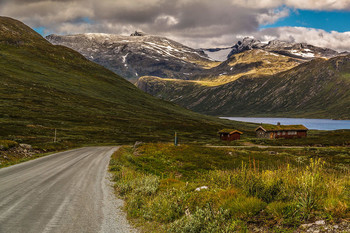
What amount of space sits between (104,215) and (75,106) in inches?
6526

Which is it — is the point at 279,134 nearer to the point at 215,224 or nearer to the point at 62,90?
the point at 215,224

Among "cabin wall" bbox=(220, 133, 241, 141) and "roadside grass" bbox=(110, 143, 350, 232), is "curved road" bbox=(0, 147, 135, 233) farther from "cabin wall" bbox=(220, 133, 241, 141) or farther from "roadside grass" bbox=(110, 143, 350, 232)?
"cabin wall" bbox=(220, 133, 241, 141)

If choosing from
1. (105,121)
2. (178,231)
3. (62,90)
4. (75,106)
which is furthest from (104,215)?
(62,90)

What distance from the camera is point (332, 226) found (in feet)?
22.8

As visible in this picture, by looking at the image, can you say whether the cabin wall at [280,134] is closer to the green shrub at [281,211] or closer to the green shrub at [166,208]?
the green shrub at [166,208]

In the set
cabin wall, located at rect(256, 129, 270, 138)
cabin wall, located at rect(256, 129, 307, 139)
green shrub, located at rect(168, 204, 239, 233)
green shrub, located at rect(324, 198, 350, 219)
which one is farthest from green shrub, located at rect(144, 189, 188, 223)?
cabin wall, located at rect(256, 129, 270, 138)

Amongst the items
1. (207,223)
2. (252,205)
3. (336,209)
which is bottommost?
(207,223)

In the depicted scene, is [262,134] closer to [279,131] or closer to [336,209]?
[279,131]

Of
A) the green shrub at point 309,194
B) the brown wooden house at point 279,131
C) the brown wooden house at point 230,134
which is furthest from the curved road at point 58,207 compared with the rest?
the brown wooden house at point 279,131

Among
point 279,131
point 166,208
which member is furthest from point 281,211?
point 279,131

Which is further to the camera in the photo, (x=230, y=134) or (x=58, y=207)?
(x=230, y=134)

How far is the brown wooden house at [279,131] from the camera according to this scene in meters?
123

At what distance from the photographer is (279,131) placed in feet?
408

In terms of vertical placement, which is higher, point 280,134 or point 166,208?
point 166,208
